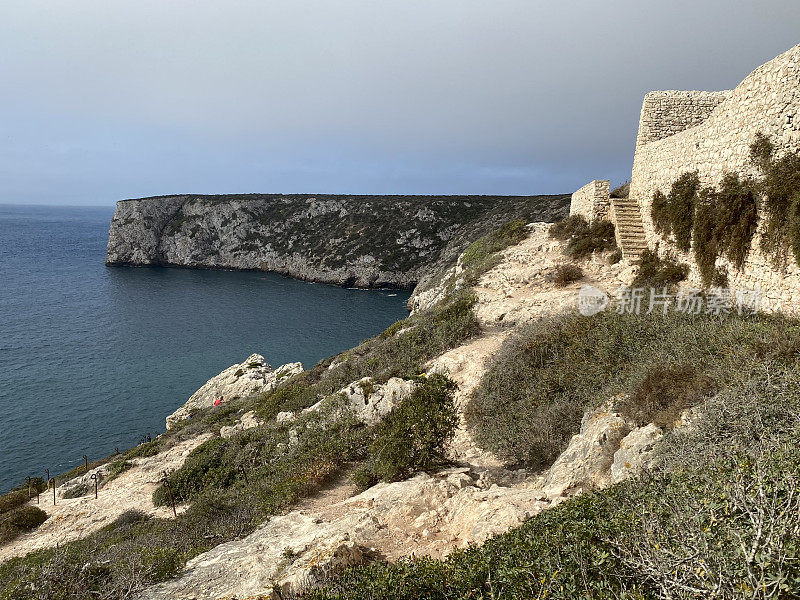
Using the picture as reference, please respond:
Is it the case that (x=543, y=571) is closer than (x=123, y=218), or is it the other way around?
(x=543, y=571)

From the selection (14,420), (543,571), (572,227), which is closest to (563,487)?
(543,571)

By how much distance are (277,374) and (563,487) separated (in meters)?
22.3

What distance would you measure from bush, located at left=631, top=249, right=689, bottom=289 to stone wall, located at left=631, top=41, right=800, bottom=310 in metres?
0.42

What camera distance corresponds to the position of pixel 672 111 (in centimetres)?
1698

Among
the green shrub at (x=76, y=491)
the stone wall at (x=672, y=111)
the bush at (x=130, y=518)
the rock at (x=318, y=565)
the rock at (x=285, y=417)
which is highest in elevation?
the stone wall at (x=672, y=111)

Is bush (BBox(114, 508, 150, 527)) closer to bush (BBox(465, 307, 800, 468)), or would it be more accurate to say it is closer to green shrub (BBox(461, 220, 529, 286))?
bush (BBox(465, 307, 800, 468))

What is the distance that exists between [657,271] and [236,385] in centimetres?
2279

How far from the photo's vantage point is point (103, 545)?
1007 centimetres

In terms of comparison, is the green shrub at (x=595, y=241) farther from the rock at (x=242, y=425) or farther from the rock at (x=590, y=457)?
the rock at (x=242, y=425)

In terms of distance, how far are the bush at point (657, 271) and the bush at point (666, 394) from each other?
6863 millimetres

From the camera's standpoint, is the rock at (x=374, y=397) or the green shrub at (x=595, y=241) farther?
the green shrub at (x=595, y=241)

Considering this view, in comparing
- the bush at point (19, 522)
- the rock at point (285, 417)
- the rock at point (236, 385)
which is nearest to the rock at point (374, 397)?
the rock at point (285, 417)

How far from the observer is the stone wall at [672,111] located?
1688 centimetres

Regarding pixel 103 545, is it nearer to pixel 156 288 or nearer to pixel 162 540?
pixel 162 540
